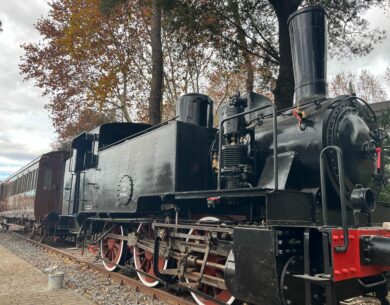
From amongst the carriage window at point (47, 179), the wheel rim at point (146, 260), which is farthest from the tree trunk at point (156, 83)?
the wheel rim at point (146, 260)

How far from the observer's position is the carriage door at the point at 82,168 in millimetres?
8477

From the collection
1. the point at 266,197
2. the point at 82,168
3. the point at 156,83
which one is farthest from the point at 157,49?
the point at 266,197

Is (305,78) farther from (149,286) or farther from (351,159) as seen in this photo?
(149,286)

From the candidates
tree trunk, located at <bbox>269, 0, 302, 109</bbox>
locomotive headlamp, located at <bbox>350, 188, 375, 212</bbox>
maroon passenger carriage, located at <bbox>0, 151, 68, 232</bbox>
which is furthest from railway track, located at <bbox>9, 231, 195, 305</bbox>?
tree trunk, located at <bbox>269, 0, 302, 109</bbox>

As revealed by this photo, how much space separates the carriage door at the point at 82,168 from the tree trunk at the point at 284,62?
5593 millimetres

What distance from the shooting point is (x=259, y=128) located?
16.0ft

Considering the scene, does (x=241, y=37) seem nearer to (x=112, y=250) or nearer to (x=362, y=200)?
(x=112, y=250)

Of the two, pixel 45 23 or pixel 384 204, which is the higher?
pixel 45 23

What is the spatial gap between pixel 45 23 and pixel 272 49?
11.5 meters

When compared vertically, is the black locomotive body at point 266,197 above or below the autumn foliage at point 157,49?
below

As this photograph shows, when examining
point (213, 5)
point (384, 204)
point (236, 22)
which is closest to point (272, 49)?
point (236, 22)

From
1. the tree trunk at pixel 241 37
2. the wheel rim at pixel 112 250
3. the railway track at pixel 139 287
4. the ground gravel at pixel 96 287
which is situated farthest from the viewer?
the tree trunk at pixel 241 37

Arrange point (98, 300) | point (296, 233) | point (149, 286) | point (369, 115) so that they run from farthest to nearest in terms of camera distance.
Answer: point (149, 286) < point (98, 300) < point (369, 115) < point (296, 233)

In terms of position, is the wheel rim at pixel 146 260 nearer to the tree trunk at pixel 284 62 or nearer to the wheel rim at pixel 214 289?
the wheel rim at pixel 214 289
